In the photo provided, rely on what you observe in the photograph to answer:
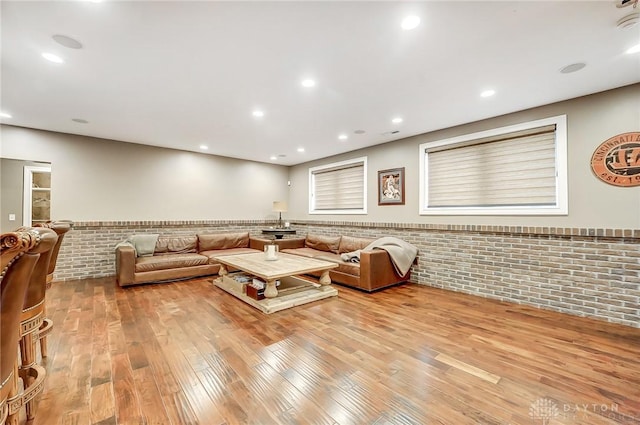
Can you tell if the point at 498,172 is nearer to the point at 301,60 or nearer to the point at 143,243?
the point at 301,60

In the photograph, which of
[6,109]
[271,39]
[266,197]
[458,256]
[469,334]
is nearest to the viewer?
[271,39]

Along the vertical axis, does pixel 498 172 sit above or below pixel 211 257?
above

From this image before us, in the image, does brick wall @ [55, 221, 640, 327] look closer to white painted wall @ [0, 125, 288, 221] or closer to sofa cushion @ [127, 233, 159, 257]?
white painted wall @ [0, 125, 288, 221]

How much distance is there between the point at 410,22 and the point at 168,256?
194 inches

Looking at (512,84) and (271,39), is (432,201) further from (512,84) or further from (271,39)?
(271,39)

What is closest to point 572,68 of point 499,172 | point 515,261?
point 499,172

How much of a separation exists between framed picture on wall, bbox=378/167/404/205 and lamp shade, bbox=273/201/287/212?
2642 millimetres

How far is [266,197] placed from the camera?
7.05 meters

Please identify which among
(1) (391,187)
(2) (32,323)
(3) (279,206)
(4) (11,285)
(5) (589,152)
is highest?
(5) (589,152)

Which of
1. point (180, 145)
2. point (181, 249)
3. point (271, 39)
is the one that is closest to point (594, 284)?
point (271, 39)

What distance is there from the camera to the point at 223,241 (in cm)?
584

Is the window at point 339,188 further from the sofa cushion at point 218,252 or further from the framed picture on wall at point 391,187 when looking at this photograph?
the sofa cushion at point 218,252

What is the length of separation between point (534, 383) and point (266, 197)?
6134mm

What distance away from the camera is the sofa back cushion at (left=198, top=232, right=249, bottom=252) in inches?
220
